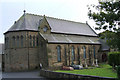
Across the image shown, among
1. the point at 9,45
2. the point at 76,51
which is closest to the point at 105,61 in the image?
the point at 76,51

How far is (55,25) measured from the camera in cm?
4244

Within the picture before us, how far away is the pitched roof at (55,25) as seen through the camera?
36938 millimetres

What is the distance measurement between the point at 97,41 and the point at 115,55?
864 inches

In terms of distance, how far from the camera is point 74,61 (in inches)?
1532

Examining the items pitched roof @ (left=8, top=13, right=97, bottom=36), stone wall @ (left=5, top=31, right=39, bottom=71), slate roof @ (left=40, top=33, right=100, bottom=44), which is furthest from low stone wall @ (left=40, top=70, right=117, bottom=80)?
pitched roof @ (left=8, top=13, right=97, bottom=36)

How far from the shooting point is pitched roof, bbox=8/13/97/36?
121 ft

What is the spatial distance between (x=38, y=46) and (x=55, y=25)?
31.4 ft

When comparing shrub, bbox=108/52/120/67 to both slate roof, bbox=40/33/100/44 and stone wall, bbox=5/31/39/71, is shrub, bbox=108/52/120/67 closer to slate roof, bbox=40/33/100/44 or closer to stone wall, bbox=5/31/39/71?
slate roof, bbox=40/33/100/44

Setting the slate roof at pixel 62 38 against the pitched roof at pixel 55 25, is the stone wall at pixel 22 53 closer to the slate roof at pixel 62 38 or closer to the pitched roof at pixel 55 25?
the pitched roof at pixel 55 25

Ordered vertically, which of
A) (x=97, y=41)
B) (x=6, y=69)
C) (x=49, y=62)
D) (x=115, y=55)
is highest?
(x=97, y=41)

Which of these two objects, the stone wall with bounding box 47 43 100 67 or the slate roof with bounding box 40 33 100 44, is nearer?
the stone wall with bounding box 47 43 100 67

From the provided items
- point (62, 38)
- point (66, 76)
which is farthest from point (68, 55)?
point (66, 76)

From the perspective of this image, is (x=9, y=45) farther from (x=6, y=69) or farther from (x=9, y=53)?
(x=6, y=69)

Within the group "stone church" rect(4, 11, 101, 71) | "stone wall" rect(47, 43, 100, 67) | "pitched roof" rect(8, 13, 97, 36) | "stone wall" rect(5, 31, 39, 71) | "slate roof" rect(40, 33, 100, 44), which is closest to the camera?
"stone wall" rect(47, 43, 100, 67)
